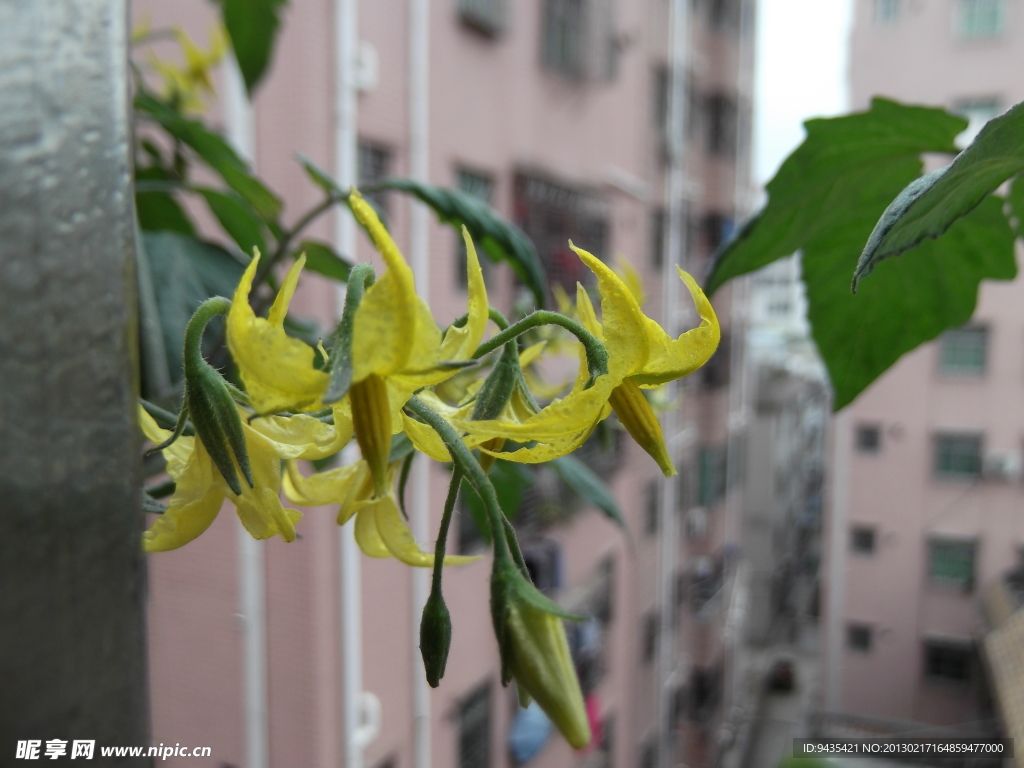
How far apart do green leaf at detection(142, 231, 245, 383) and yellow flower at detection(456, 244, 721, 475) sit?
0.82 feet

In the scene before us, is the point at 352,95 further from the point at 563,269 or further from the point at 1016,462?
the point at 1016,462

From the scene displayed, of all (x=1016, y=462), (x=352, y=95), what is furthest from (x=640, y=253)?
(x=1016, y=462)

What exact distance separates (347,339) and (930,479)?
506 centimetres

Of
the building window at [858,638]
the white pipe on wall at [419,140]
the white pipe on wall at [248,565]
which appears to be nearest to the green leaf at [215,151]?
the white pipe on wall at [248,565]

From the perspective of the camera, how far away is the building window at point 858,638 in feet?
16.5

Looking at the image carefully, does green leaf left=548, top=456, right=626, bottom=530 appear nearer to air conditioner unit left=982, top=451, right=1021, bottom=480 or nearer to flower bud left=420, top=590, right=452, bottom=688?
flower bud left=420, top=590, right=452, bottom=688

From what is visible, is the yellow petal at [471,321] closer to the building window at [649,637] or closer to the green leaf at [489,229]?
the green leaf at [489,229]

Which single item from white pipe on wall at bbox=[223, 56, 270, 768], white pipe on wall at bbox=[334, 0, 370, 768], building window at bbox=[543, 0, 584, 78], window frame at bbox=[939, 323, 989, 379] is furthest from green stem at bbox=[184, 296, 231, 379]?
window frame at bbox=[939, 323, 989, 379]

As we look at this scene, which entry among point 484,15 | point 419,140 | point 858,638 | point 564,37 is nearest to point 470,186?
point 419,140

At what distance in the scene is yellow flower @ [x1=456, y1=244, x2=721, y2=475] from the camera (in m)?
0.13

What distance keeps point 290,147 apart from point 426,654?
1.44 metres

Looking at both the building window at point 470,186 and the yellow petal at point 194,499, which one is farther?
the building window at point 470,186

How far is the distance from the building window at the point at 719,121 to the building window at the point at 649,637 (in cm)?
258

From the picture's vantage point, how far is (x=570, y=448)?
0.14 metres
